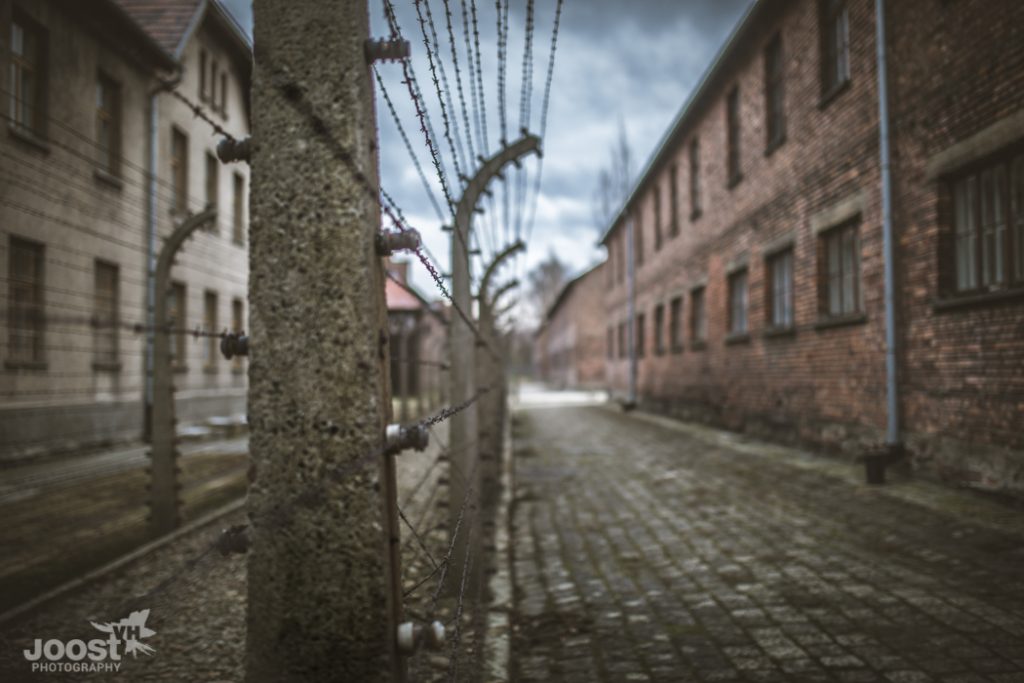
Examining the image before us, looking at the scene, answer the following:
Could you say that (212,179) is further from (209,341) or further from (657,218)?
(657,218)

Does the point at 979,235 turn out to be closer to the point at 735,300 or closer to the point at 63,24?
the point at 735,300

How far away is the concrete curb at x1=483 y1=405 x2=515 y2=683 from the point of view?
310cm

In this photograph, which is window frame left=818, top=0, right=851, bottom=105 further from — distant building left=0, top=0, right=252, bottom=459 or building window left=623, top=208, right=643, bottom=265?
building window left=623, top=208, right=643, bottom=265

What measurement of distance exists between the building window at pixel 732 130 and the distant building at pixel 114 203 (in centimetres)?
907

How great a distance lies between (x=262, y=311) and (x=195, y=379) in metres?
14.5

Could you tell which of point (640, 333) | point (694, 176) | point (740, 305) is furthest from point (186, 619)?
point (640, 333)

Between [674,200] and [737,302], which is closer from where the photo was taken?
[737,302]

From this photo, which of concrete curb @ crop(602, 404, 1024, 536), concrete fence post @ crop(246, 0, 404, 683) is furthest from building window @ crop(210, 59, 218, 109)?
concrete fence post @ crop(246, 0, 404, 683)

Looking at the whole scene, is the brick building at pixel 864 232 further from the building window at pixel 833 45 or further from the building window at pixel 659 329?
the building window at pixel 659 329

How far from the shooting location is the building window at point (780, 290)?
11.5 meters

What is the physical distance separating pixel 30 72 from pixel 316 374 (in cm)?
999

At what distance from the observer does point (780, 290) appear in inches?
473

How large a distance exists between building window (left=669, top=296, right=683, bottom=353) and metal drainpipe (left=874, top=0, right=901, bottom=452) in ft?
33.8

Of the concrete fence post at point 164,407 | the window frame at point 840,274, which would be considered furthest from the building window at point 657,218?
the concrete fence post at point 164,407
